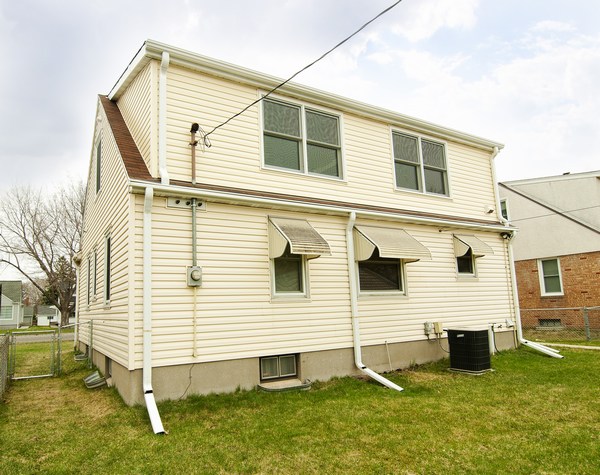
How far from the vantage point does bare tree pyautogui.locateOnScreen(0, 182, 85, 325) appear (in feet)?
107

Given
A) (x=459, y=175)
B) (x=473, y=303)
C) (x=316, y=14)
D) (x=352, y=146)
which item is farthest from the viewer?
(x=459, y=175)

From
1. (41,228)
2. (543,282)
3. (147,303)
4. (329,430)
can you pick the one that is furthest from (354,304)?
(41,228)

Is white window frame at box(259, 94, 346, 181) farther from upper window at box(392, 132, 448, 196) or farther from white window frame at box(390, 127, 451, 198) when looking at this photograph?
→ upper window at box(392, 132, 448, 196)

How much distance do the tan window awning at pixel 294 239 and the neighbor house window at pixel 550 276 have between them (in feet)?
45.9

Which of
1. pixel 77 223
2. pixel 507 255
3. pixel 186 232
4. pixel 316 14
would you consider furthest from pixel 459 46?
pixel 77 223

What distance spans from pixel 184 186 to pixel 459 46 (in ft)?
20.5

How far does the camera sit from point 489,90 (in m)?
14.0

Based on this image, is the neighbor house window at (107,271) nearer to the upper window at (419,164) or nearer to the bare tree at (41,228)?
the upper window at (419,164)

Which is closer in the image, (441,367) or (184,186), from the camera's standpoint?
(184,186)

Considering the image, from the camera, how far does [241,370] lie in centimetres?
705

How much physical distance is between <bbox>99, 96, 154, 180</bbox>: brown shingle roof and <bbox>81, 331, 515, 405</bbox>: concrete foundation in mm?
3018

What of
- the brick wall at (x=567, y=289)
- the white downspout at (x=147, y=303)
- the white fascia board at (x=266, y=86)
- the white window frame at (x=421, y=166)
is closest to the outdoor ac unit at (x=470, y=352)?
the white window frame at (x=421, y=166)

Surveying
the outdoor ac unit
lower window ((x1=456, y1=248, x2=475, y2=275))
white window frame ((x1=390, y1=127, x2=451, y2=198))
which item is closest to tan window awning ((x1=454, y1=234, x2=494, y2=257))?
lower window ((x1=456, y1=248, x2=475, y2=275))

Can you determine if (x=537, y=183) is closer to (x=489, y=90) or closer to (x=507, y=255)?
(x=489, y=90)
